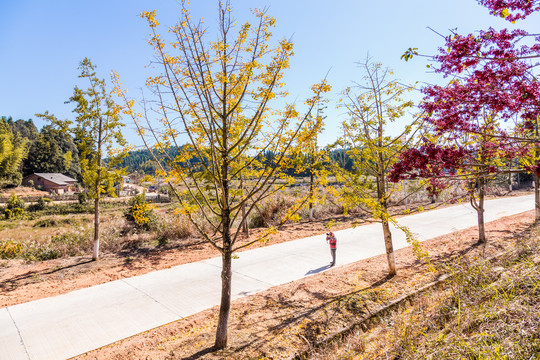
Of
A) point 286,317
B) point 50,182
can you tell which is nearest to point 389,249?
point 286,317

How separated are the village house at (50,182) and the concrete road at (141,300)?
2162 inches

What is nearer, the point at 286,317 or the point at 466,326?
the point at 466,326

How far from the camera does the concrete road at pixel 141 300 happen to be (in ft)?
16.0

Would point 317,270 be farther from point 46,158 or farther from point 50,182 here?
point 46,158

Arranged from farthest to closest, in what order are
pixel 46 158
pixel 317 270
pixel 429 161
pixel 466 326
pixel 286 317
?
pixel 46 158, pixel 317 270, pixel 286 317, pixel 429 161, pixel 466 326

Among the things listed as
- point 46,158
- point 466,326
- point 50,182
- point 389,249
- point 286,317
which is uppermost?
point 46,158

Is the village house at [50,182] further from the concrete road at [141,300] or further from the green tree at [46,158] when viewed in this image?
the concrete road at [141,300]

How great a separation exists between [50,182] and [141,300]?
194 ft

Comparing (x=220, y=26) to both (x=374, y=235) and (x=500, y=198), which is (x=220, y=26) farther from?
(x=500, y=198)

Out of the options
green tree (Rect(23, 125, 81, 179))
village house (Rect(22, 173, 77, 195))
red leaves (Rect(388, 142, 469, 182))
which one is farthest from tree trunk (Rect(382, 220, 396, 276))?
green tree (Rect(23, 125, 81, 179))

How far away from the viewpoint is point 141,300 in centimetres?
636

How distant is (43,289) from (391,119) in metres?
9.24

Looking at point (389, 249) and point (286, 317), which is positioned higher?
point (389, 249)

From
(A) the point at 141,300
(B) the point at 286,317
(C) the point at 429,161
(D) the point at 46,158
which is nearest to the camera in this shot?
(C) the point at 429,161
